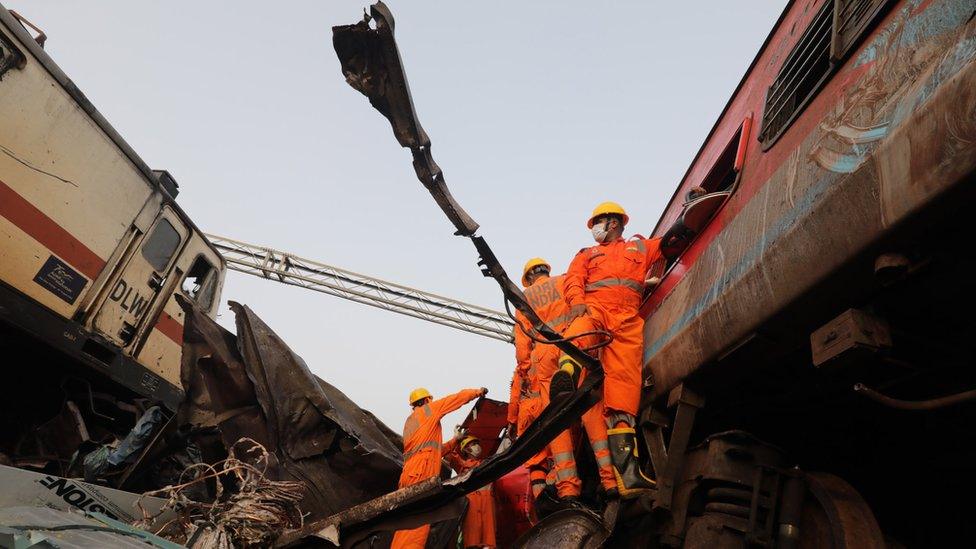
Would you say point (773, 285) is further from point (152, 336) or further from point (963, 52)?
point (152, 336)

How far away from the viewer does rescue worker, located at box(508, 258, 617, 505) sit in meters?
3.71

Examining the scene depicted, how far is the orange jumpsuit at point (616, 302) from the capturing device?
3.70 metres

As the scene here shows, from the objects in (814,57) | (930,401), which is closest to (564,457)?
(930,401)

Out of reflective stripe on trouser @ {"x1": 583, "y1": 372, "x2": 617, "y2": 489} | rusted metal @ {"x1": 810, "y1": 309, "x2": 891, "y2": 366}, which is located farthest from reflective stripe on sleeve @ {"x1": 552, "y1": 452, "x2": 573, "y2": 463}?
rusted metal @ {"x1": 810, "y1": 309, "x2": 891, "y2": 366}

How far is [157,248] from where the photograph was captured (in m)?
6.63

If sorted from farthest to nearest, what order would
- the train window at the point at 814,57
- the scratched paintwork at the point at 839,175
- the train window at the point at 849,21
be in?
the train window at the point at 814,57
the train window at the point at 849,21
the scratched paintwork at the point at 839,175

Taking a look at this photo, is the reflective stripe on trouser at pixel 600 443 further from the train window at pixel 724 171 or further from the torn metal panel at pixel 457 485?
the train window at pixel 724 171

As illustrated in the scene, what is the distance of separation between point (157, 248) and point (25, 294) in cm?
164

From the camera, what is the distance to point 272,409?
507 cm

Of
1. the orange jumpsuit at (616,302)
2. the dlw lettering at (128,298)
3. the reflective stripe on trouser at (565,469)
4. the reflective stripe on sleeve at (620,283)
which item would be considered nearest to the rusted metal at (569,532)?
the reflective stripe on trouser at (565,469)

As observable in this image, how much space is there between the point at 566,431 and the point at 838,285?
2.38 m

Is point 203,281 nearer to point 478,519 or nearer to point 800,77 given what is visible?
point 478,519

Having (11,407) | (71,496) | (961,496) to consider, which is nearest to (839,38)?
(961,496)

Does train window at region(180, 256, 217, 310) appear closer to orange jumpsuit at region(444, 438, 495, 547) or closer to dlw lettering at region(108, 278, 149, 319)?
dlw lettering at region(108, 278, 149, 319)
